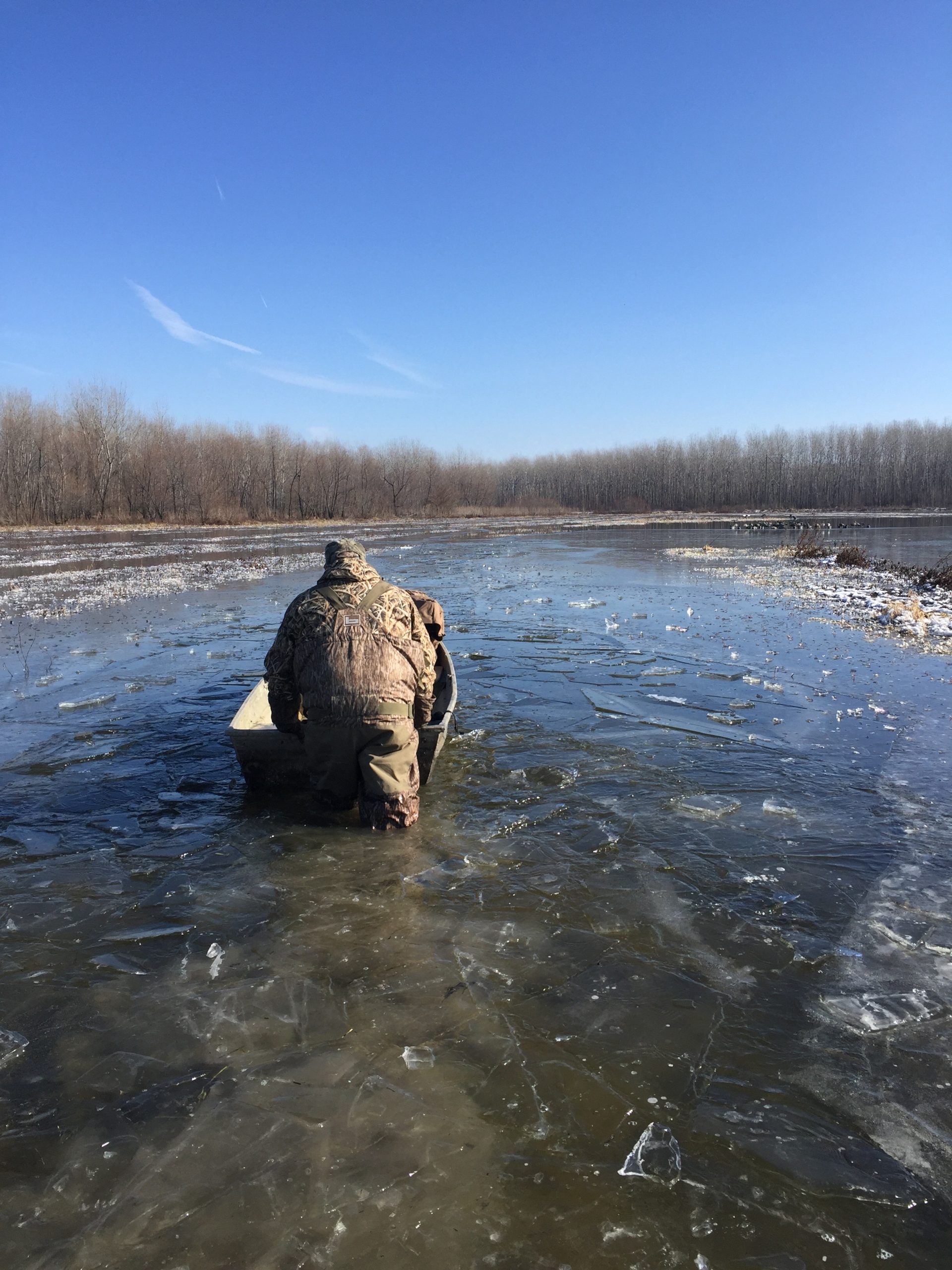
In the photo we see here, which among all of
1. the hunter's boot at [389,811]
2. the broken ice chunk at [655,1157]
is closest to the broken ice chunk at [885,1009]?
the broken ice chunk at [655,1157]

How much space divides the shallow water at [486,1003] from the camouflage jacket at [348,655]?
1037 millimetres

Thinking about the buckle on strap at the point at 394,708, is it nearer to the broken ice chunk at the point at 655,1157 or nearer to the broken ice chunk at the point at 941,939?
the broken ice chunk at the point at 655,1157

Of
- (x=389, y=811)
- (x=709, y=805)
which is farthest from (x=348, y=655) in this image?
(x=709, y=805)

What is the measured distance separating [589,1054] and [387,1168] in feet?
3.27

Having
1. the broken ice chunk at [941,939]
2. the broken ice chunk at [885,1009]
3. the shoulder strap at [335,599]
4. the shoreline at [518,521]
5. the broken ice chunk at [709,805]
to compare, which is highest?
the shoreline at [518,521]

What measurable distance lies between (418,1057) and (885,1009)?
7.17ft

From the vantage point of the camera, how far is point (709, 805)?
19.5 ft

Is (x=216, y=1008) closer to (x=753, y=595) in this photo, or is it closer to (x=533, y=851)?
(x=533, y=851)

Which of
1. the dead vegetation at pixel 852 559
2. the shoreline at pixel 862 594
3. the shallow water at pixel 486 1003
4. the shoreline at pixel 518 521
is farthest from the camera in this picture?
the shoreline at pixel 518 521

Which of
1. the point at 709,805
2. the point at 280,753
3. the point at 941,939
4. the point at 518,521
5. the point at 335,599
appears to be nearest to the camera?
the point at 941,939

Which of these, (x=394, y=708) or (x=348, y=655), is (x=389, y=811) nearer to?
(x=394, y=708)

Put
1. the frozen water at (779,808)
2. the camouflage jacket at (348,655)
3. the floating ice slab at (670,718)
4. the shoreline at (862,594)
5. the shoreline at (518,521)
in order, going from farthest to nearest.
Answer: the shoreline at (518,521) < the shoreline at (862,594) < the floating ice slab at (670,718) < the frozen water at (779,808) < the camouflage jacket at (348,655)

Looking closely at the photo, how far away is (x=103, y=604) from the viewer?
17172mm

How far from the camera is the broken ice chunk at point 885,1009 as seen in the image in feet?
11.3
